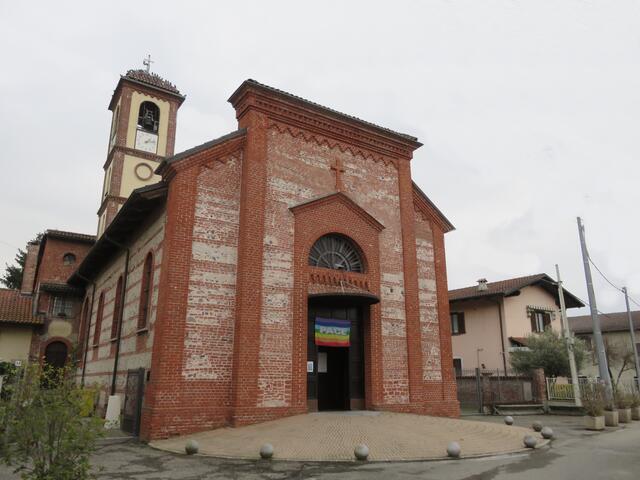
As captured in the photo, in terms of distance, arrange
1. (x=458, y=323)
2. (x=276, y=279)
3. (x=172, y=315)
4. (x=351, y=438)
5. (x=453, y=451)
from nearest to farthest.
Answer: (x=453, y=451), (x=351, y=438), (x=172, y=315), (x=276, y=279), (x=458, y=323)

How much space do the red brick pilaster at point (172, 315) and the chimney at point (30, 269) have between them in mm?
24011

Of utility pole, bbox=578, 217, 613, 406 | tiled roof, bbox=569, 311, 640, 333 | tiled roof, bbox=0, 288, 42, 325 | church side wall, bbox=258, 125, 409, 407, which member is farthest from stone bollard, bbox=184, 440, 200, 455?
tiled roof, bbox=569, 311, 640, 333

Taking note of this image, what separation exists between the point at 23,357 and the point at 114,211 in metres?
8.89

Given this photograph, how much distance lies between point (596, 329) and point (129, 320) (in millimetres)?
16153

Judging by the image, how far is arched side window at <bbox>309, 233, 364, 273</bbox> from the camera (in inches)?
578

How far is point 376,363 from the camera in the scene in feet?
47.4

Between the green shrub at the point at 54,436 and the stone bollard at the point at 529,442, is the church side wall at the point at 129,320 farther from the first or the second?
the stone bollard at the point at 529,442

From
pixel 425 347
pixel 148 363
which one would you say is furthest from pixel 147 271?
pixel 425 347

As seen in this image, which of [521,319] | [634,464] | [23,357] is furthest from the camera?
[521,319]

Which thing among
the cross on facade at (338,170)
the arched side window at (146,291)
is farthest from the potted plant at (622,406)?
the arched side window at (146,291)

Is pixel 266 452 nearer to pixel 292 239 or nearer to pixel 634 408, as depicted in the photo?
pixel 292 239

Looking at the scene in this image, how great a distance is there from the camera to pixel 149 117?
94.8 feet

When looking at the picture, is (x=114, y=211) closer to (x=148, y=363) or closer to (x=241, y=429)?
(x=148, y=363)

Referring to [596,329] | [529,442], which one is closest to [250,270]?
[529,442]
